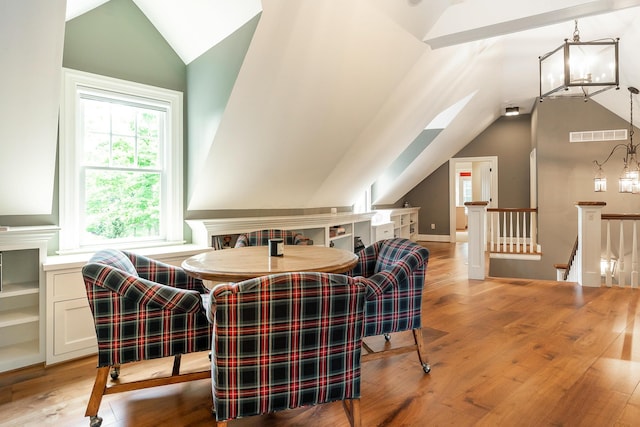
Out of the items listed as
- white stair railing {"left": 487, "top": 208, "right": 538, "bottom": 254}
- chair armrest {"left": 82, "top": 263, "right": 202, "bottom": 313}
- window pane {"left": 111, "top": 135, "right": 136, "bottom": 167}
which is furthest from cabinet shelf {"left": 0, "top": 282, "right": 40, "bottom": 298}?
white stair railing {"left": 487, "top": 208, "right": 538, "bottom": 254}

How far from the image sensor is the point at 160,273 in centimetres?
224

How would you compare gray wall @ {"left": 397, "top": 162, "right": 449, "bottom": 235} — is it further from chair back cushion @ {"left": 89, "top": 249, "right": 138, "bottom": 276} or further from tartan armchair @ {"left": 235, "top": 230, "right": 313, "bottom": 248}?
chair back cushion @ {"left": 89, "top": 249, "right": 138, "bottom": 276}

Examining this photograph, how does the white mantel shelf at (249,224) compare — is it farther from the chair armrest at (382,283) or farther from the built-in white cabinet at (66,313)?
the chair armrest at (382,283)

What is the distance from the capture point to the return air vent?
21.7 ft

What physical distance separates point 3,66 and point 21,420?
1805mm

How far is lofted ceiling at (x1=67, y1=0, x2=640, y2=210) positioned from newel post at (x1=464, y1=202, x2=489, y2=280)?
1495 millimetres

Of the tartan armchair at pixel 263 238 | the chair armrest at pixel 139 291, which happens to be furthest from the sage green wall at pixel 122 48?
the chair armrest at pixel 139 291

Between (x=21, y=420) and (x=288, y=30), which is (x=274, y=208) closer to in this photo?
(x=288, y=30)

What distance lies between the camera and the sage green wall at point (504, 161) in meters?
8.34

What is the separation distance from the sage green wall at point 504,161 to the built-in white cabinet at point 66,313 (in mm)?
7916

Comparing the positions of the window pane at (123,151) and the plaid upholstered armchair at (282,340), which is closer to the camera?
the plaid upholstered armchair at (282,340)

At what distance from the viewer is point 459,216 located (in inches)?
458

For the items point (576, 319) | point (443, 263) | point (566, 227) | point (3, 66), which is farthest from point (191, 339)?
point (566, 227)

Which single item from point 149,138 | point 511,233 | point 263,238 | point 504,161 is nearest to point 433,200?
point 504,161
